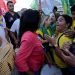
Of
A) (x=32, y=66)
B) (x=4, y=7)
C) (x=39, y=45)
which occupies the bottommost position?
(x=4, y=7)

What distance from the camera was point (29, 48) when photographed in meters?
3.75

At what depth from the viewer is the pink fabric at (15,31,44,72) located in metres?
3.71

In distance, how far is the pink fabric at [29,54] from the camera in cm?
371

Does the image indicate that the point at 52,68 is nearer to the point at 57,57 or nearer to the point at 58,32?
the point at 57,57

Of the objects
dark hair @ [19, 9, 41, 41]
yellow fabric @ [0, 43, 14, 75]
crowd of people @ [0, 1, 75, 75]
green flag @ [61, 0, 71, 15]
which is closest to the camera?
yellow fabric @ [0, 43, 14, 75]

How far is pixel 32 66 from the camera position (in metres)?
3.85

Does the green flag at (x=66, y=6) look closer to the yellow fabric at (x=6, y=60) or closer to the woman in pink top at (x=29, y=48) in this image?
the woman in pink top at (x=29, y=48)

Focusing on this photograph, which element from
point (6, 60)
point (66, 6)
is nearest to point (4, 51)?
point (6, 60)

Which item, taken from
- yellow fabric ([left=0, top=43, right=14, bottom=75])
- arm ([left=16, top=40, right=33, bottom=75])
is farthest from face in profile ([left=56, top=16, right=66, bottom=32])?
yellow fabric ([left=0, top=43, right=14, bottom=75])

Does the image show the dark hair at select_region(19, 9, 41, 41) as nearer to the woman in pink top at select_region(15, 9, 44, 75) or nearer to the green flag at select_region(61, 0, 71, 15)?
the woman in pink top at select_region(15, 9, 44, 75)

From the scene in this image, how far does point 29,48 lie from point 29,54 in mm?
72

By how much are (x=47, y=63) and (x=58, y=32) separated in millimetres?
855

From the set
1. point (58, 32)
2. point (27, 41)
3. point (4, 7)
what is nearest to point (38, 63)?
point (27, 41)

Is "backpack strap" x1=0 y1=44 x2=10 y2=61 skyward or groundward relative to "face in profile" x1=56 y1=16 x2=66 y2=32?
skyward
